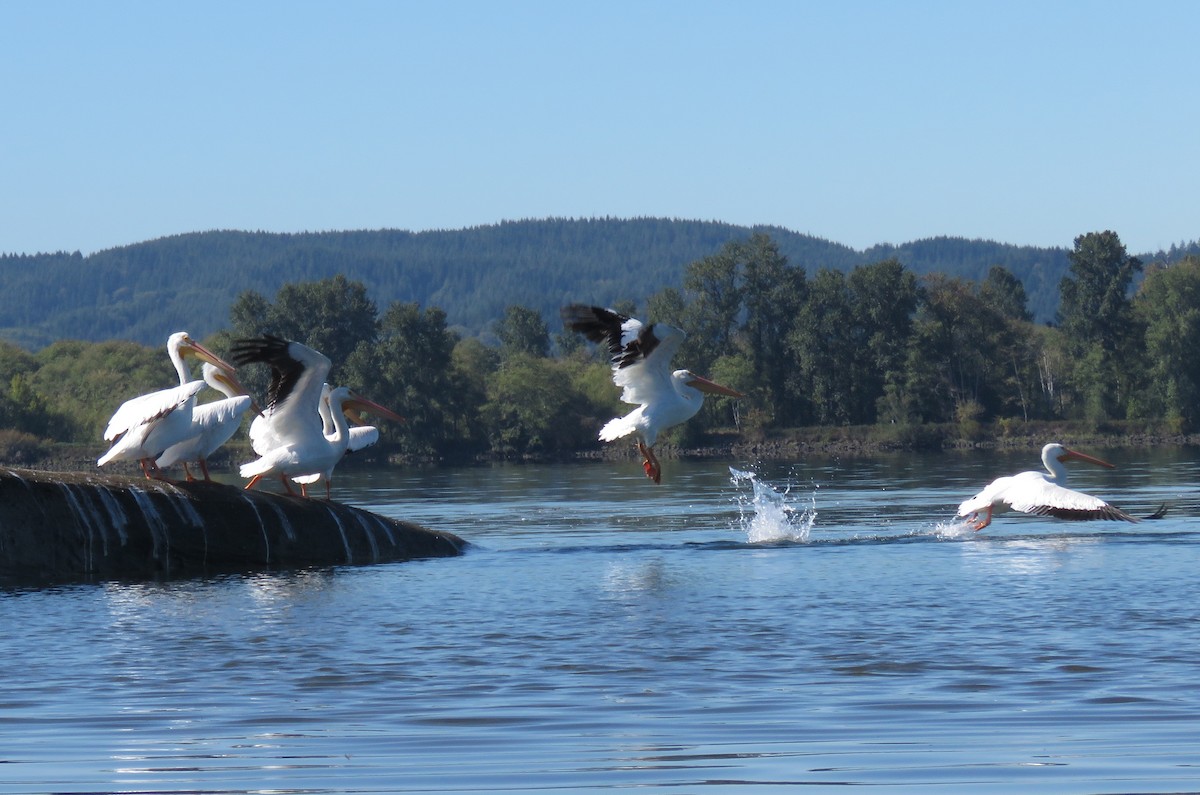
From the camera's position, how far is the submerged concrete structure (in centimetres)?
1395

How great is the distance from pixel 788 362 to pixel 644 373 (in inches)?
2555

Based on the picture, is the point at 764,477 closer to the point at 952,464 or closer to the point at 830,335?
the point at 952,464

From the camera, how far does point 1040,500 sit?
1784 cm

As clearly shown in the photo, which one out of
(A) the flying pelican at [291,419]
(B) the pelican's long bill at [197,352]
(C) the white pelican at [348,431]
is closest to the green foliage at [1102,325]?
(C) the white pelican at [348,431]

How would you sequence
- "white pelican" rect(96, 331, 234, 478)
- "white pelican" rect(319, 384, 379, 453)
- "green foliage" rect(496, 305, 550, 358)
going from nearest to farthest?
1. "white pelican" rect(96, 331, 234, 478)
2. "white pelican" rect(319, 384, 379, 453)
3. "green foliage" rect(496, 305, 550, 358)

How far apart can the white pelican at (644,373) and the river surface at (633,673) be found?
49.2 inches

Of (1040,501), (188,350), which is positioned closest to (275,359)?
(188,350)

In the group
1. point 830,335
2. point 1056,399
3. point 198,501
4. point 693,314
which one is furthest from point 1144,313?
point 198,501

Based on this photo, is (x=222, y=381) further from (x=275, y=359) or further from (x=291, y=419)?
(x=275, y=359)

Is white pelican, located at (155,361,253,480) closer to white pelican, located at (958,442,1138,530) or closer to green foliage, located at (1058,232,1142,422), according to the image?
white pelican, located at (958,442,1138,530)

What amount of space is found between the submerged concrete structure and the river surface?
1.73 ft

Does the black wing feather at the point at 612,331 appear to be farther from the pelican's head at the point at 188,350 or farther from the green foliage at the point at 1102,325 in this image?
the green foliage at the point at 1102,325

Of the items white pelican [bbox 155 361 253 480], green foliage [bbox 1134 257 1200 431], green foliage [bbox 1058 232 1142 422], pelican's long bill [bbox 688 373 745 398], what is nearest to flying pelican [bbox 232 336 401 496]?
white pelican [bbox 155 361 253 480]

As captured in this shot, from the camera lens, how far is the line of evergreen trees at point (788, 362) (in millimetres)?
72750
